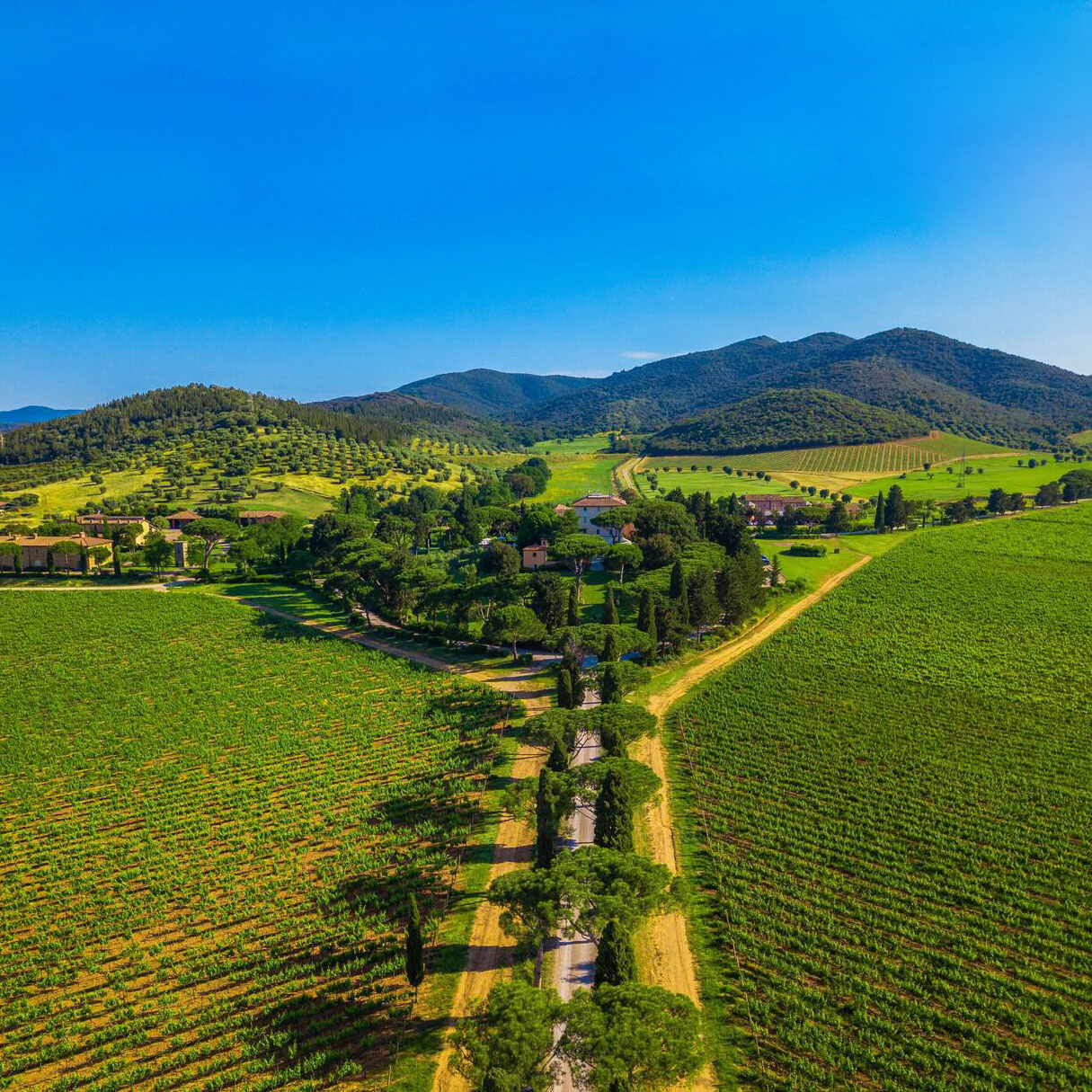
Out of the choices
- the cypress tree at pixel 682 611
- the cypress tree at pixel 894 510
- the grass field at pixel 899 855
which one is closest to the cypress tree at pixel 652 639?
the cypress tree at pixel 682 611

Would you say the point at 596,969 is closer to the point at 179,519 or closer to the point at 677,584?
the point at 677,584

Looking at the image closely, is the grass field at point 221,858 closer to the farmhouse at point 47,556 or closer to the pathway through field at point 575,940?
the pathway through field at point 575,940

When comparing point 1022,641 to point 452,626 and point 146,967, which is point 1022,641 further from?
point 146,967


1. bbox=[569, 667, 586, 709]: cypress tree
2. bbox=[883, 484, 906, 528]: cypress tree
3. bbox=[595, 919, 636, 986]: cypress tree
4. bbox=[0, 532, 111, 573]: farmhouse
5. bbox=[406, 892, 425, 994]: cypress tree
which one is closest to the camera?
bbox=[595, 919, 636, 986]: cypress tree

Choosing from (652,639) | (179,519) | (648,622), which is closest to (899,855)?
(652,639)

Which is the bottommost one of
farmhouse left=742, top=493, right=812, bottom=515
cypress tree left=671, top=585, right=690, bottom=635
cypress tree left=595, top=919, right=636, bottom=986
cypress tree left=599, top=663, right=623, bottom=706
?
cypress tree left=595, top=919, right=636, bottom=986

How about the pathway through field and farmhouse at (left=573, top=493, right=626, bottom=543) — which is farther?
farmhouse at (left=573, top=493, right=626, bottom=543)

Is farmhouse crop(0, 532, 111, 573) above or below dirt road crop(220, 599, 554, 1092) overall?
above

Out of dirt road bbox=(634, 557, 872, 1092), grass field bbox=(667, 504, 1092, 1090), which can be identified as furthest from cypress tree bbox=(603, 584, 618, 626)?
grass field bbox=(667, 504, 1092, 1090)

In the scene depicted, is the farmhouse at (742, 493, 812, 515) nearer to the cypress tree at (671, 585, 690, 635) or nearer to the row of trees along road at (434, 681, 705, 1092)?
the cypress tree at (671, 585, 690, 635)
